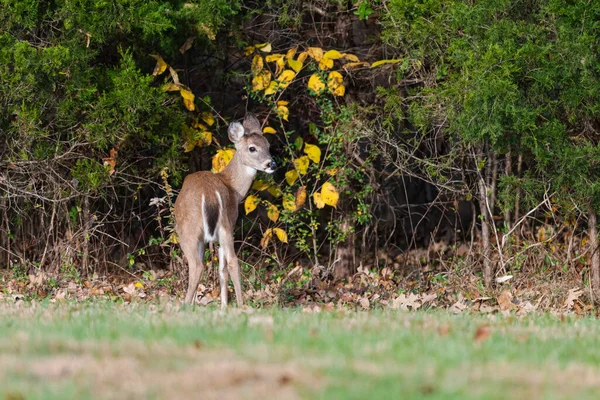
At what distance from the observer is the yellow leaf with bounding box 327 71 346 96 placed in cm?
1071

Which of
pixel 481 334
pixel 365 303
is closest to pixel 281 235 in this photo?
pixel 365 303

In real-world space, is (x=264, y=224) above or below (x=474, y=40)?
below

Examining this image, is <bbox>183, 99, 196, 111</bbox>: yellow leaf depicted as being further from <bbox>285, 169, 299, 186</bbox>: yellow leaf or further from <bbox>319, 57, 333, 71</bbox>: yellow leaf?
<bbox>319, 57, 333, 71</bbox>: yellow leaf

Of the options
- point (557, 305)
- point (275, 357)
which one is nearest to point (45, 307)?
point (275, 357)

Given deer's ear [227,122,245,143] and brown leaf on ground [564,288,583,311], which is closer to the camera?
brown leaf on ground [564,288,583,311]

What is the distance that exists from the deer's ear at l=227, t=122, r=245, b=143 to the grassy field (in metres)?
3.41

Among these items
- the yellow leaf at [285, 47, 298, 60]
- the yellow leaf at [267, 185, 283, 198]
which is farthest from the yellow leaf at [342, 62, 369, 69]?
the yellow leaf at [267, 185, 283, 198]

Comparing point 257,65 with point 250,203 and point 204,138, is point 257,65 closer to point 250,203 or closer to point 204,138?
point 204,138

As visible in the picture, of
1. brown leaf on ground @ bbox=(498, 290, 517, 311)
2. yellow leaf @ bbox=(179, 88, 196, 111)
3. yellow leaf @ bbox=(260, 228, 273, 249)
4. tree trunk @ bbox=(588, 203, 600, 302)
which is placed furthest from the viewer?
yellow leaf @ bbox=(260, 228, 273, 249)

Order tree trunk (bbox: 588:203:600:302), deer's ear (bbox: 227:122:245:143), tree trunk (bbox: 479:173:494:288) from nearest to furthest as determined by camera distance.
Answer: tree trunk (bbox: 588:203:600:302)
deer's ear (bbox: 227:122:245:143)
tree trunk (bbox: 479:173:494:288)

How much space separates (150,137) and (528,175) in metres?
3.87

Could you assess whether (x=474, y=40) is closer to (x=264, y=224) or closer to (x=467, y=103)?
(x=467, y=103)

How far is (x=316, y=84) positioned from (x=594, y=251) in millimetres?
3325

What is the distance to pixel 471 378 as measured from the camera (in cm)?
458
